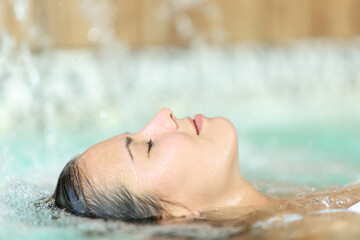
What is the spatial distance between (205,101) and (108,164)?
3.27 metres

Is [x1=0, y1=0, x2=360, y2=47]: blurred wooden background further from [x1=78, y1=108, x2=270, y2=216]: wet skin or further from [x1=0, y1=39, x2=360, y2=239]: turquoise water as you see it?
[x1=78, y1=108, x2=270, y2=216]: wet skin

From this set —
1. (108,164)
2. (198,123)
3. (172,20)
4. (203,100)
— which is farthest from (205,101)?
(108,164)

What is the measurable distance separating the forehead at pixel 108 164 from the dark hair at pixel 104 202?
0.03 meters

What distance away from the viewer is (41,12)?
5.26 meters

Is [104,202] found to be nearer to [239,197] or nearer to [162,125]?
[162,125]

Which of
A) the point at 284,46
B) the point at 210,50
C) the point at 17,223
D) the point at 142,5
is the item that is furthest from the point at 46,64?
the point at 17,223

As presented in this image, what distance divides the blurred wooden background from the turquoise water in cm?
14

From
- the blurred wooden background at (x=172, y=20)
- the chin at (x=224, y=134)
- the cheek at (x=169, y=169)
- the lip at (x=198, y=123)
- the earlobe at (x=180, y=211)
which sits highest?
the blurred wooden background at (x=172, y=20)

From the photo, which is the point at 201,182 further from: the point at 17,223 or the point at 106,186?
the point at 17,223

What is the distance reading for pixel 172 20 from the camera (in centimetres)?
571

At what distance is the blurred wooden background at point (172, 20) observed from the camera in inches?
208

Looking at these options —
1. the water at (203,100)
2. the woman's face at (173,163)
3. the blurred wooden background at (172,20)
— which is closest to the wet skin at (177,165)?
the woman's face at (173,163)

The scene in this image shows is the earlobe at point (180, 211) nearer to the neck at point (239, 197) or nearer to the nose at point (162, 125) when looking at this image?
the neck at point (239, 197)

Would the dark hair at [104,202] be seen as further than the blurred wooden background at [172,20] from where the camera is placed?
No
